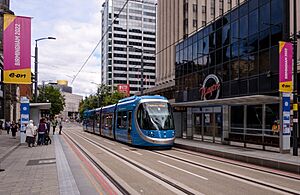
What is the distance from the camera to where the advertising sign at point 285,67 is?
1628cm

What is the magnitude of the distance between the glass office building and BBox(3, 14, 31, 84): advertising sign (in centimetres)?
1088

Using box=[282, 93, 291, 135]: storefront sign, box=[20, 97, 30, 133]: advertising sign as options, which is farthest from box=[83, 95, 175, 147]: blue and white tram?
box=[20, 97, 30, 133]: advertising sign

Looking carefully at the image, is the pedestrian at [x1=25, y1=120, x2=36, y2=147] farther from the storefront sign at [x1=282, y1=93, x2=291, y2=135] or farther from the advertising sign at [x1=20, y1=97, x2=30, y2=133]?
the storefront sign at [x1=282, y1=93, x2=291, y2=135]

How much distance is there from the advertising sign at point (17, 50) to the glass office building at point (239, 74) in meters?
10.9

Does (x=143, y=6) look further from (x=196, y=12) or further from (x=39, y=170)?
(x=39, y=170)

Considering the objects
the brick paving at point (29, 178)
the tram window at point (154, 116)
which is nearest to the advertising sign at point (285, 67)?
the tram window at point (154, 116)

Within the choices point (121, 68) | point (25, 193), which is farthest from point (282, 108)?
point (121, 68)

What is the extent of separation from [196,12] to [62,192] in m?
48.8

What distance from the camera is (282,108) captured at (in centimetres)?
1631

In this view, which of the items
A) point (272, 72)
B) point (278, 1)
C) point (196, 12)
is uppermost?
point (196, 12)

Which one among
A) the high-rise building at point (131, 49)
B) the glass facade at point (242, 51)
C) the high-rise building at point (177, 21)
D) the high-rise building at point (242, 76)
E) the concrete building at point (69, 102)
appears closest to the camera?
the high-rise building at point (242, 76)

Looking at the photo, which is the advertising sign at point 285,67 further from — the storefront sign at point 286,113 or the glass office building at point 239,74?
the glass office building at point 239,74

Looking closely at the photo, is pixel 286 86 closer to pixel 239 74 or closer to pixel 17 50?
pixel 239 74

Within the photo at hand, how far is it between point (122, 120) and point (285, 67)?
12325 millimetres
